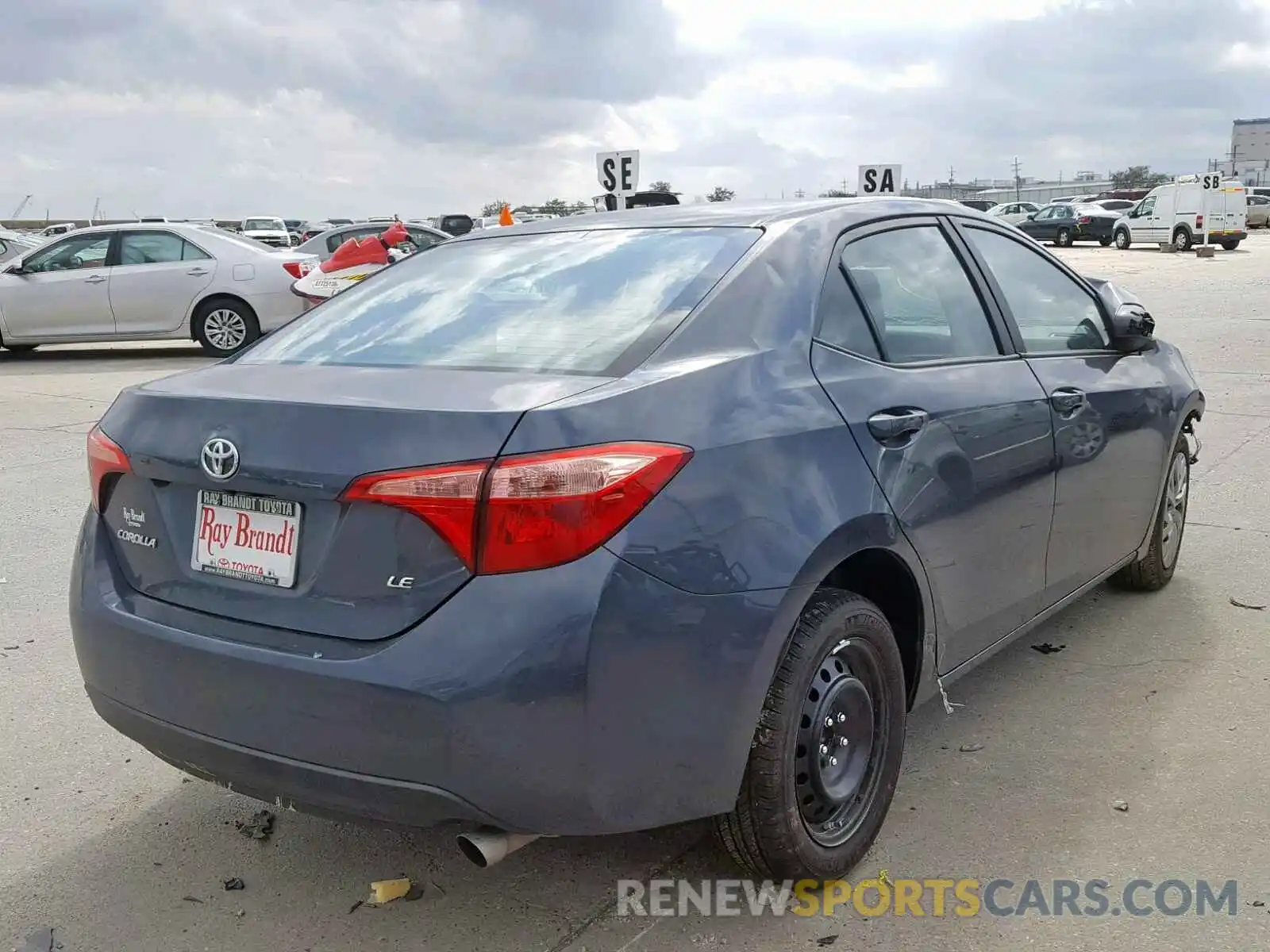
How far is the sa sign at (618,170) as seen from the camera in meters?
15.9

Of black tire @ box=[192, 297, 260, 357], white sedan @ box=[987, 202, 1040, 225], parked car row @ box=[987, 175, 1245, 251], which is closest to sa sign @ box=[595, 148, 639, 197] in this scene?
black tire @ box=[192, 297, 260, 357]

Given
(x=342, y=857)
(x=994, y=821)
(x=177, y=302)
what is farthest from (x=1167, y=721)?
(x=177, y=302)

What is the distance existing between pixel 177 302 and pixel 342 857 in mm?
12492

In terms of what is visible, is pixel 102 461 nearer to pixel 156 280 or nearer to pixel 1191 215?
pixel 156 280

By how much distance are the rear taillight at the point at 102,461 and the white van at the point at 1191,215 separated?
3951cm

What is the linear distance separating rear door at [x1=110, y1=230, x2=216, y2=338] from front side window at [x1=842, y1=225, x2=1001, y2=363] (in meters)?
12.2

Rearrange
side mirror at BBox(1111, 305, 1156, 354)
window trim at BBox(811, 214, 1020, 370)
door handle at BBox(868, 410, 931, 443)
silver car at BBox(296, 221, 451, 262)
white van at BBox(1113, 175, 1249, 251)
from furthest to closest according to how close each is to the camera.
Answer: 1. white van at BBox(1113, 175, 1249, 251)
2. silver car at BBox(296, 221, 451, 262)
3. side mirror at BBox(1111, 305, 1156, 354)
4. window trim at BBox(811, 214, 1020, 370)
5. door handle at BBox(868, 410, 931, 443)

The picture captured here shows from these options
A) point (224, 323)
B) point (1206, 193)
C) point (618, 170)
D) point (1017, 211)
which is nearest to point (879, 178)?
point (618, 170)

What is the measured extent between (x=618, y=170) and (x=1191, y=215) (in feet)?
92.9

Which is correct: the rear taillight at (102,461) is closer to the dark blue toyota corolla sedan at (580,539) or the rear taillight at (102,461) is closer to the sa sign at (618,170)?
the dark blue toyota corolla sedan at (580,539)

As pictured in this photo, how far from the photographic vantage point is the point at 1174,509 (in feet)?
16.7

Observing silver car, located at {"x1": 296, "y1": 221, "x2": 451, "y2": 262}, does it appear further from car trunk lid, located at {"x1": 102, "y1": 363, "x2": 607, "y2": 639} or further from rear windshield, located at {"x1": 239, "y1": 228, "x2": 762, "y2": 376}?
car trunk lid, located at {"x1": 102, "y1": 363, "x2": 607, "y2": 639}

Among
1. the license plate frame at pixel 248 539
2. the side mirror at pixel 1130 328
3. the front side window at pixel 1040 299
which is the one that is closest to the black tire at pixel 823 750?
the license plate frame at pixel 248 539

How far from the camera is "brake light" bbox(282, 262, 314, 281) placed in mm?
14461
